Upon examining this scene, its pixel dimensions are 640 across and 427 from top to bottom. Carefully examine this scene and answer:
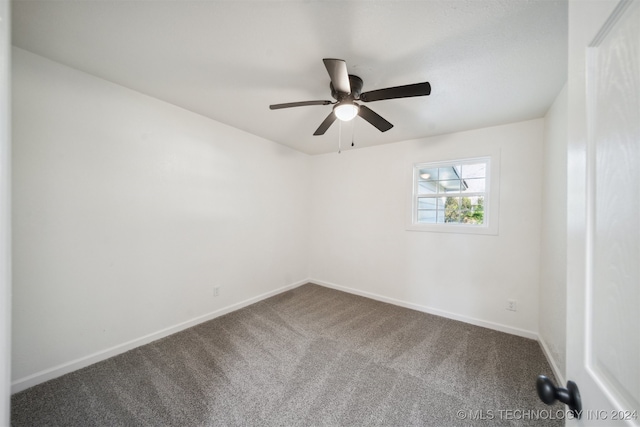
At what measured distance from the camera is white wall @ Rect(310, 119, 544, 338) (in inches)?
97.6

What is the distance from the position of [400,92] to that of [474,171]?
1.95 metres

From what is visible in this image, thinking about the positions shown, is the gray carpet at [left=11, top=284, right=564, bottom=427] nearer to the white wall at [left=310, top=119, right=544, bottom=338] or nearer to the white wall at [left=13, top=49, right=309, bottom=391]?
the white wall at [left=13, top=49, right=309, bottom=391]

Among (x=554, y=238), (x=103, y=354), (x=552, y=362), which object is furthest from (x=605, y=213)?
(x=103, y=354)

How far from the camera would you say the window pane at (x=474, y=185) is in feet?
9.21

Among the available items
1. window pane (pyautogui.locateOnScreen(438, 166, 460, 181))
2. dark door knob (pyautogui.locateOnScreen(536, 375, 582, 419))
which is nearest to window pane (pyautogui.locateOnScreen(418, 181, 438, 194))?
window pane (pyautogui.locateOnScreen(438, 166, 460, 181))

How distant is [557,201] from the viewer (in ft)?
6.42

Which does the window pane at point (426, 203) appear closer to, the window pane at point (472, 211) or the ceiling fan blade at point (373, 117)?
the window pane at point (472, 211)

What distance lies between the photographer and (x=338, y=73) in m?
1.39

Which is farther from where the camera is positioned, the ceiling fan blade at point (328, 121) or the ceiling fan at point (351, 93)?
the ceiling fan blade at point (328, 121)

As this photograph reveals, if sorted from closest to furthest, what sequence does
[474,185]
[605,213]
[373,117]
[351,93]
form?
[605,213] → [351,93] → [373,117] → [474,185]

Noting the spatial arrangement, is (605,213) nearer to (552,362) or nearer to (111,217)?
(552,362)

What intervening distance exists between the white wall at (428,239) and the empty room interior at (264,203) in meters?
0.03

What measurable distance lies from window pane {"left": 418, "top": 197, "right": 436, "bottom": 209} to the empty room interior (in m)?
0.04

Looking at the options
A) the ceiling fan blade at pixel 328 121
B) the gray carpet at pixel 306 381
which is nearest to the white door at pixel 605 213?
the gray carpet at pixel 306 381
